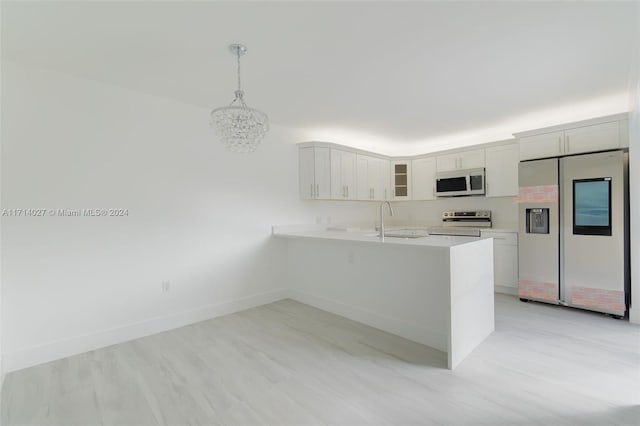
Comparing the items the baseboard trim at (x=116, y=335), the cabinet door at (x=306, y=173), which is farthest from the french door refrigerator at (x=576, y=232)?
the baseboard trim at (x=116, y=335)

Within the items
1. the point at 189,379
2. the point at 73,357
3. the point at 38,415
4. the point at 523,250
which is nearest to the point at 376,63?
the point at 189,379

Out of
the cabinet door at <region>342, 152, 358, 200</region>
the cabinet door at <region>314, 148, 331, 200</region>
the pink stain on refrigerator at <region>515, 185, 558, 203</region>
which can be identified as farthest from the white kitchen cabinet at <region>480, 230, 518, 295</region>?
the cabinet door at <region>314, 148, 331, 200</region>

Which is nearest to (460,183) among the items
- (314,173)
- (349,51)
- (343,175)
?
(343,175)

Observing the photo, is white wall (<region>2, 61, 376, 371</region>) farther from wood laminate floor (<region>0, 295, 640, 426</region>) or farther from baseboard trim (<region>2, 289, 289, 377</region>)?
wood laminate floor (<region>0, 295, 640, 426</region>)

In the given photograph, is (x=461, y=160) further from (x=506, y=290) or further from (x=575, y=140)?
(x=506, y=290)

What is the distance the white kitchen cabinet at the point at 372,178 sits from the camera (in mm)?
4754

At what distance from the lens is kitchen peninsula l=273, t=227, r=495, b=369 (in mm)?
2225

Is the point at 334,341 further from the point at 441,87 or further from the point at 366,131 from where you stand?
the point at 366,131

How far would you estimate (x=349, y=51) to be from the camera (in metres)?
2.15

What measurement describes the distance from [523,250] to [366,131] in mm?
2672

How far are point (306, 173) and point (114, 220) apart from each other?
238 centimetres

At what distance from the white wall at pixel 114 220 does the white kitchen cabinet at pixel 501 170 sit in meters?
3.40

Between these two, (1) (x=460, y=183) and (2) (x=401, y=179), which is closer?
(1) (x=460, y=183)

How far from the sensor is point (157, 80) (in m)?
2.57
